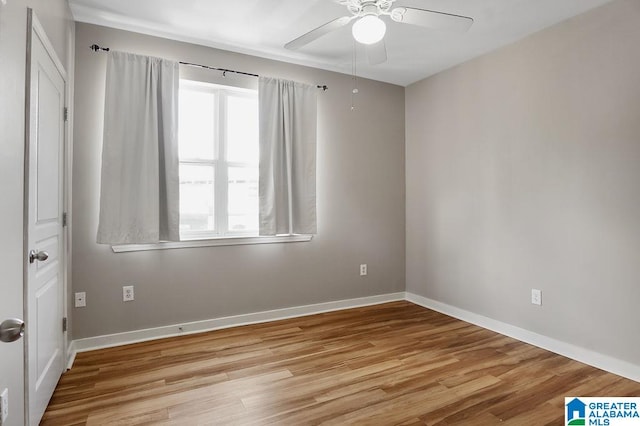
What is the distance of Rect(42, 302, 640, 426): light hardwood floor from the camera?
79.7 inches

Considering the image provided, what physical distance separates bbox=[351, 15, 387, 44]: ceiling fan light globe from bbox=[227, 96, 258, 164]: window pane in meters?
1.76

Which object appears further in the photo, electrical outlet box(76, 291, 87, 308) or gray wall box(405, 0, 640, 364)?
electrical outlet box(76, 291, 87, 308)

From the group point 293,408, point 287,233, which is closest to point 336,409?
point 293,408

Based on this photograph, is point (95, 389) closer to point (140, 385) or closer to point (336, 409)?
point (140, 385)

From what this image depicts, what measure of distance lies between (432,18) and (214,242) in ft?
8.09

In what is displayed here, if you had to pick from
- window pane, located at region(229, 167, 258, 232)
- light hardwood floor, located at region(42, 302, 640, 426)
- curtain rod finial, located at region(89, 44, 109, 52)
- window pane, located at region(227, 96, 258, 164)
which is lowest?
light hardwood floor, located at region(42, 302, 640, 426)

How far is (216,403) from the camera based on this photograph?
2.14 m

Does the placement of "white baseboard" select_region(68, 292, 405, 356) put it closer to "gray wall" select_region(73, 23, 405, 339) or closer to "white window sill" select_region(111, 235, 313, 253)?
"gray wall" select_region(73, 23, 405, 339)

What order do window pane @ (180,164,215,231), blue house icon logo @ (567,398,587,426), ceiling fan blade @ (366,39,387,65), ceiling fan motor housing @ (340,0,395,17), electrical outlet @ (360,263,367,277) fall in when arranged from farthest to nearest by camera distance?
electrical outlet @ (360,263,367,277), window pane @ (180,164,215,231), ceiling fan blade @ (366,39,387,65), ceiling fan motor housing @ (340,0,395,17), blue house icon logo @ (567,398,587,426)

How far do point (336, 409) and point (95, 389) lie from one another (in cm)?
150

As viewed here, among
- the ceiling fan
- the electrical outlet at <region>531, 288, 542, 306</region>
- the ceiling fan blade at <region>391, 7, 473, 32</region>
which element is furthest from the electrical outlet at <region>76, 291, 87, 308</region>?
the electrical outlet at <region>531, 288, 542, 306</region>

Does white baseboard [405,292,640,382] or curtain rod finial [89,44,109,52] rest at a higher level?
curtain rod finial [89,44,109,52]

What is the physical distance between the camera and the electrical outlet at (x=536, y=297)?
9.90ft

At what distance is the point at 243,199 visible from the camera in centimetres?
359
